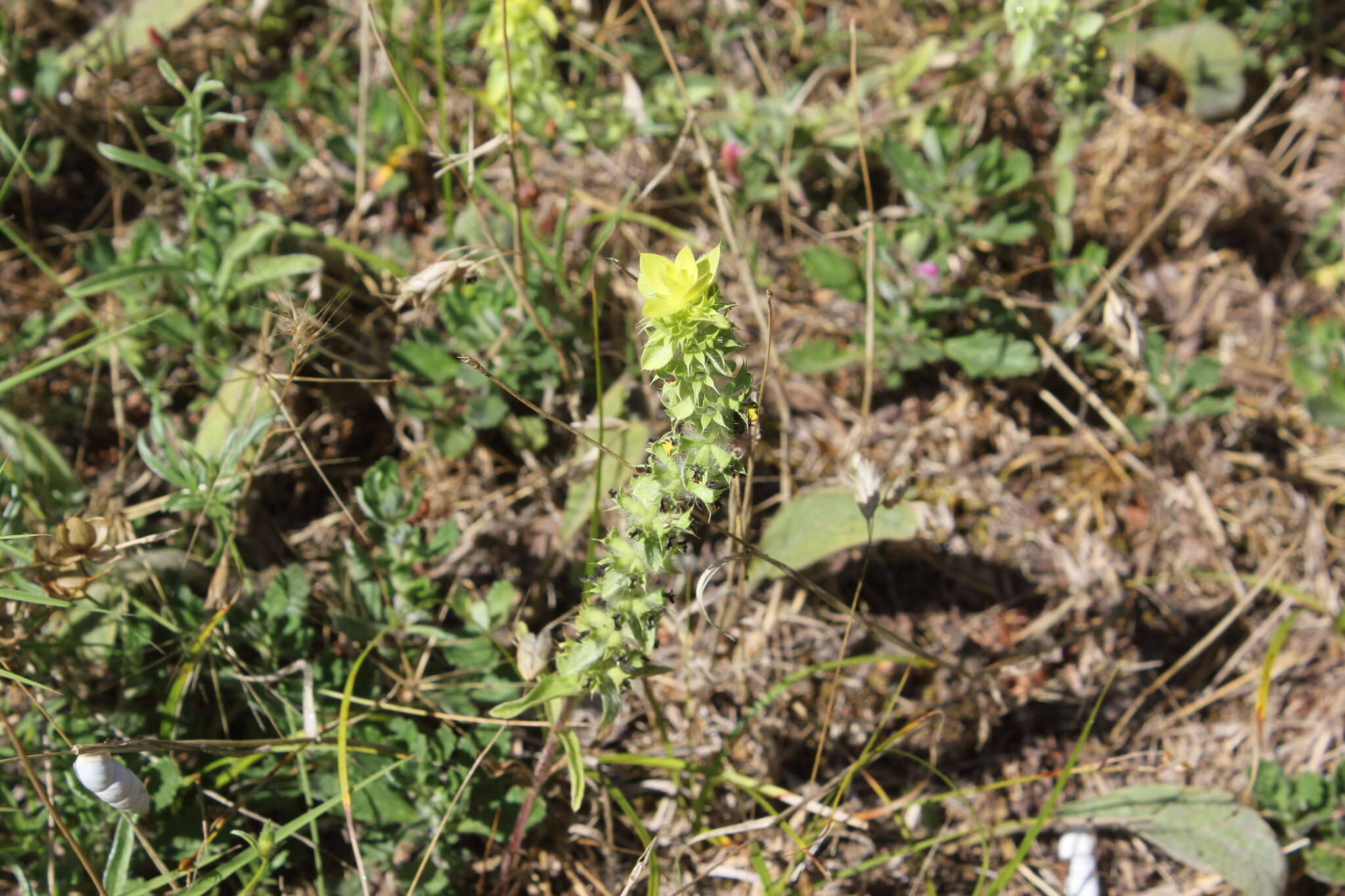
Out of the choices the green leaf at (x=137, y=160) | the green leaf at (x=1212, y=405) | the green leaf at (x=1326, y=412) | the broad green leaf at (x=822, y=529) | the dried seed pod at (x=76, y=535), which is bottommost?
the broad green leaf at (x=822, y=529)

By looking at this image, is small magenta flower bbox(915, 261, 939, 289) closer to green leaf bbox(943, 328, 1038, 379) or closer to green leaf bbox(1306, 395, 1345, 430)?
green leaf bbox(943, 328, 1038, 379)

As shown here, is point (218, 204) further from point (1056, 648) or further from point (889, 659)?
point (1056, 648)

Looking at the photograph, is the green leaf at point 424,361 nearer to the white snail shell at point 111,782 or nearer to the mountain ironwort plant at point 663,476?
the mountain ironwort plant at point 663,476

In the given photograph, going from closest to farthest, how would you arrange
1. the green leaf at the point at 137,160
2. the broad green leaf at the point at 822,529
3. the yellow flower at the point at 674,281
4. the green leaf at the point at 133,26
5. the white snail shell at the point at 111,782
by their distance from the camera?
the yellow flower at the point at 674,281, the white snail shell at the point at 111,782, the green leaf at the point at 137,160, the broad green leaf at the point at 822,529, the green leaf at the point at 133,26

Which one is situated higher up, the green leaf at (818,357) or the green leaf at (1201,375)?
the green leaf at (818,357)

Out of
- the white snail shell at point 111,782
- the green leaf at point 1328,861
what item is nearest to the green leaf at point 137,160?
the white snail shell at point 111,782

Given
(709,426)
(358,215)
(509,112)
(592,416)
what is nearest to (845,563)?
(592,416)
